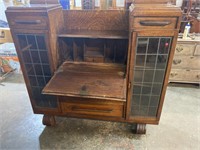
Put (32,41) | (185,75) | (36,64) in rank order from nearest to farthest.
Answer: (32,41) → (36,64) → (185,75)

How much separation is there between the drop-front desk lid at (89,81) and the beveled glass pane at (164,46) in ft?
1.15

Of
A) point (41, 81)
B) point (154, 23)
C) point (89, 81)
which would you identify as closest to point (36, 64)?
point (41, 81)

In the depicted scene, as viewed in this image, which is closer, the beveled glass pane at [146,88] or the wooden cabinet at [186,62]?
the beveled glass pane at [146,88]

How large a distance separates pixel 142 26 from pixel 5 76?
2.48 meters

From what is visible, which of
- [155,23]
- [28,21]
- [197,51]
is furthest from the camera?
[197,51]

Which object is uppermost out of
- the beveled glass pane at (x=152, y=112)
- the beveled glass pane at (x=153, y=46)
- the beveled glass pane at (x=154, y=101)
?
the beveled glass pane at (x=153, y=46)

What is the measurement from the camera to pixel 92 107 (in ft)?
4.68

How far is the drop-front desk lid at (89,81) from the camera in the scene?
1132 millimetres

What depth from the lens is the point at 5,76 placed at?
2.67m

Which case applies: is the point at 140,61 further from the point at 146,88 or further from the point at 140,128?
the point at 140,128

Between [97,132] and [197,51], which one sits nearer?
[97,132]

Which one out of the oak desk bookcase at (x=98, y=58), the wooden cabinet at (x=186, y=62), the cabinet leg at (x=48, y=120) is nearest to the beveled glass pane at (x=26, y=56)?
the oak desk bookcase at (x=98, y=58)

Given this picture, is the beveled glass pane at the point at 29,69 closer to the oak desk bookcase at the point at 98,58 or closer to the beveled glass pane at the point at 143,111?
the oak desk bookcase at the point at 98,58

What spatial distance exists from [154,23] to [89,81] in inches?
24.5
